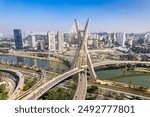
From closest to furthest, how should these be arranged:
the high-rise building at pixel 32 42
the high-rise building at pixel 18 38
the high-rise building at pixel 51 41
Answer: the high-rise building at pixel 51 41 < the high-rise building at pixel 18 38 < the high-rise building at pixel 32 42

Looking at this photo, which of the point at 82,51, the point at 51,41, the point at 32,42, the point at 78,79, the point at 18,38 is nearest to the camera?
the point at 78,79

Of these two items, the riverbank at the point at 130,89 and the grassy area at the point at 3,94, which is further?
the riverbank at the point at 130,89

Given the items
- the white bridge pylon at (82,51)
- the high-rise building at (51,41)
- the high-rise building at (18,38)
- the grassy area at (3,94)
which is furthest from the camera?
the high-rise building at (18,38)

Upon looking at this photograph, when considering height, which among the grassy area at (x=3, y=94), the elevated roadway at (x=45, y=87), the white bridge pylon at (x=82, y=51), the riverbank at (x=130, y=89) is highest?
the white bridge pylon at (x=82, y=51)

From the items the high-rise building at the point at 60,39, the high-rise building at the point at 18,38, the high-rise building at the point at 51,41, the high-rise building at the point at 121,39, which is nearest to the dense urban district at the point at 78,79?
the high-rise building at the point at 60,39

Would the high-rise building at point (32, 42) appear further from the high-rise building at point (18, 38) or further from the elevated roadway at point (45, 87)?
the elevated roadway at point (45, 87)

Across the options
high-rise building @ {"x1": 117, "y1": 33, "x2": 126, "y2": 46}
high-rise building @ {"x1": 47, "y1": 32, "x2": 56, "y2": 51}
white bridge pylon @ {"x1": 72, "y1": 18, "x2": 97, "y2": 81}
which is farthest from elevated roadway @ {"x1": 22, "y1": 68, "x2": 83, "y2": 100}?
high-rise building @ {"x1": 117, "y1": 33, "x2": 126, "y2": 46}

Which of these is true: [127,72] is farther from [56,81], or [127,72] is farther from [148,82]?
[56,81]

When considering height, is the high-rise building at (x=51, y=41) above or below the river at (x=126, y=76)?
above

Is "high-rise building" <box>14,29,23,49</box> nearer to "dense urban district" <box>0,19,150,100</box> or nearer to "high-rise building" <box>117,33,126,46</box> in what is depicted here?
"dense urban district" <box>0,19,150,100</box>

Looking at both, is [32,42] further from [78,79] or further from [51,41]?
[78,79]

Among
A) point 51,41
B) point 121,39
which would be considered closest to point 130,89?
point 51,41

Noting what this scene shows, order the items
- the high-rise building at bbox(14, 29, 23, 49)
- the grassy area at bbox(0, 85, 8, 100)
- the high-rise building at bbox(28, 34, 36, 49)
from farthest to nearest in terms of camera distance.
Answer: the high-rise building at bbox(28, 34, 36, 49)
the high-rise building at bbox(14, 29, 23, 49)
the grassy area at bbox(0, 85, 8, 100)
